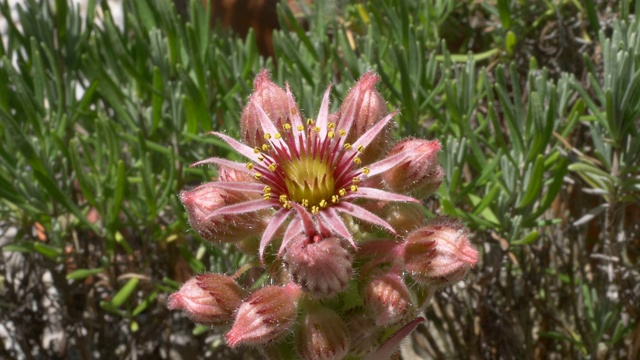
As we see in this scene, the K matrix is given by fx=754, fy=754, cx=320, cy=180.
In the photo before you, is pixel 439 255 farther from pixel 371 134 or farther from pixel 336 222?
pixel 371 134

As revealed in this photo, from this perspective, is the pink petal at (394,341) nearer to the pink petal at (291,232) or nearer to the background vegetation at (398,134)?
the pink petal at (291,232)

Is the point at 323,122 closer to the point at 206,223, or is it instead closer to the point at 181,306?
the point at 206,223

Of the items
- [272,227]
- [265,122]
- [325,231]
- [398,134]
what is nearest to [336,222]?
[325,231]

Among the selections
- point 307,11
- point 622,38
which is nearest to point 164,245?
point 307,11

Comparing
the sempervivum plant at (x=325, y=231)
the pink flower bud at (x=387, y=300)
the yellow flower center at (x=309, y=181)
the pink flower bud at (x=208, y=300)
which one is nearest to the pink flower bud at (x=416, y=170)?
the sempervivum plant at (x=325, y=231)

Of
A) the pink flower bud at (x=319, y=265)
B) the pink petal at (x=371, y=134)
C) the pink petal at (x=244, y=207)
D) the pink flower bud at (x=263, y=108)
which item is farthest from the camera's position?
the pink flower bud at (x=263, y=108)

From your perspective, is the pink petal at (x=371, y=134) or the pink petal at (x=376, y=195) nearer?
the pink petal at (x=376, y=195)

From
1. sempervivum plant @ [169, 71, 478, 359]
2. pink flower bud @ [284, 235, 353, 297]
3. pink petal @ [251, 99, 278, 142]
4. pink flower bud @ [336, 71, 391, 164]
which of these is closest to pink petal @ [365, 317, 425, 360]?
sempervivum plant @ [169, 71, 478, 359]
